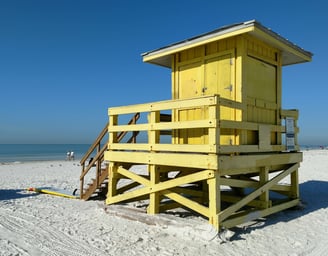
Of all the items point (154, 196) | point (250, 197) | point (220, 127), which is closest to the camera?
point (220, 127)

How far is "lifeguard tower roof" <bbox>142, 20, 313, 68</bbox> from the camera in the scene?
6035mm

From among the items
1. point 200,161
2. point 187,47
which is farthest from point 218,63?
point 200,161

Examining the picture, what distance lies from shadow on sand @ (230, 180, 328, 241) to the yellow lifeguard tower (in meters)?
0.19

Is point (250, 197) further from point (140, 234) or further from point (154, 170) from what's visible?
point (140, 234)

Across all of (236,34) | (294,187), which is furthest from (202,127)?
(294,187)

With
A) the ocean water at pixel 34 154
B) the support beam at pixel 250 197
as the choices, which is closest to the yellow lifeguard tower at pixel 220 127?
the support beam at pixel 250 197

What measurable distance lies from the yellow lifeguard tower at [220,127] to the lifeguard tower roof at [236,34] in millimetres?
20

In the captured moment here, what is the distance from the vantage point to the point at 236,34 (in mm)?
6059

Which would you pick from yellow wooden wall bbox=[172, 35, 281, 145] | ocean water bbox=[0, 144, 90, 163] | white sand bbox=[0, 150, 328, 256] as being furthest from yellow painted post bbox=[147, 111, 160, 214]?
ocean water bbox=[0, 144, 90, 163]

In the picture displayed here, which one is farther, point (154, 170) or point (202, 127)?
point (154, 170)

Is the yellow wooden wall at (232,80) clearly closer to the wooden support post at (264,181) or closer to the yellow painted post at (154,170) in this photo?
the wooden support post at (264,181)

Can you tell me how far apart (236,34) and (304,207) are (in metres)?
4.94

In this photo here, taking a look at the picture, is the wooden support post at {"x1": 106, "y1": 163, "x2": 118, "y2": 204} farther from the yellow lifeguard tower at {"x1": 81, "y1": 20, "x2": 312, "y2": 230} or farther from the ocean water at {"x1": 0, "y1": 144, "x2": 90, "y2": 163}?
the ocean water at {"x1": 0, "y1": 144, "x2": 90, "y2": 163}

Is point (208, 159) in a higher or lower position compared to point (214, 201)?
higher
